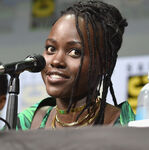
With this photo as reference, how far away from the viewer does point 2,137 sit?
0.58m

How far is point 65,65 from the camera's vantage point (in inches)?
50.2

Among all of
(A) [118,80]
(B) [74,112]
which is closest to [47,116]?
(B) [74,112]

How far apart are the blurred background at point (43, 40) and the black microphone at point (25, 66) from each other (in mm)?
1254

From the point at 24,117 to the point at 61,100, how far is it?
0.19 m

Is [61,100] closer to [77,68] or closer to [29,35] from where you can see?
[77,68]

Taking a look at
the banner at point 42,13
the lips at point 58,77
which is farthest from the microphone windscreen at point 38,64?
the banner at point 42,13

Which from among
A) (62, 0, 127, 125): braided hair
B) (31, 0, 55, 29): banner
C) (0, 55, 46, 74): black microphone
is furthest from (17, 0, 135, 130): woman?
(31, 0, 55, 29): banner

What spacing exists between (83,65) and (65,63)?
6cm

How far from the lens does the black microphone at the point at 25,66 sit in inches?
42.4

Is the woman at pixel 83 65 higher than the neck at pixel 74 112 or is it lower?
higher

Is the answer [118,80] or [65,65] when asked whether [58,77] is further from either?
[118,80]

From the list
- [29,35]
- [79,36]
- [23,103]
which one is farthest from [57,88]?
[29,35]

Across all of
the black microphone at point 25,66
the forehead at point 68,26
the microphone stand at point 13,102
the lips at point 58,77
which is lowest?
the microphone stand at point 13,102

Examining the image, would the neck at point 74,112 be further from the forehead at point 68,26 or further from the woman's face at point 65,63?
the forehead at point 68,26
